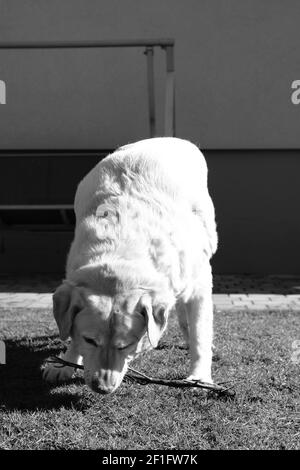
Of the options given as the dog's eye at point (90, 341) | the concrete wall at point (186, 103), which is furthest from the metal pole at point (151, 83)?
the dog's eye at point (90, 341)

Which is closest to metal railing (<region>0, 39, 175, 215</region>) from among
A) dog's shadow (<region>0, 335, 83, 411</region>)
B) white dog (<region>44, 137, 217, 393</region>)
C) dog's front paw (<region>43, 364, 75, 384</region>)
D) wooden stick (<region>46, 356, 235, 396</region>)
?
white dog (<region>44, 137, 217, 393</region>)

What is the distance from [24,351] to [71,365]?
1112 millimetres

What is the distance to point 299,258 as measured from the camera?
9508 mm

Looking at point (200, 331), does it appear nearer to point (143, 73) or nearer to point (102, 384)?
point (102, 384)

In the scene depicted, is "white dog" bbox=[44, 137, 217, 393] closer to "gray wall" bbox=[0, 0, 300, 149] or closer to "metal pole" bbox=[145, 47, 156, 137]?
"metal pole" bbox=[145, 47, 156, 137]

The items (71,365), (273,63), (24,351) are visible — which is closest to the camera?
(71,365)

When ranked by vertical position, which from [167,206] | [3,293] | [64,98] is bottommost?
[3,293]

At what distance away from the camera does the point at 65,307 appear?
10.0 feet

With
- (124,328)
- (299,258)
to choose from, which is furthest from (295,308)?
(124,328)

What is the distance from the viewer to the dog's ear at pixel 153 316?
2969 millimetres

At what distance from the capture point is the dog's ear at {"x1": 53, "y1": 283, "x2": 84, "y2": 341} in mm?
3023

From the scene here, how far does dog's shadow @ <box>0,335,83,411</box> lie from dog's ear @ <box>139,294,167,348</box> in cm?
75

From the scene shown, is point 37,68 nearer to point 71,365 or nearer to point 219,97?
point 219,97

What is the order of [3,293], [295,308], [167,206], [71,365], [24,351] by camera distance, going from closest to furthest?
[167,206] < [71,365] < [24,351] < [295,308] < [3,293]
